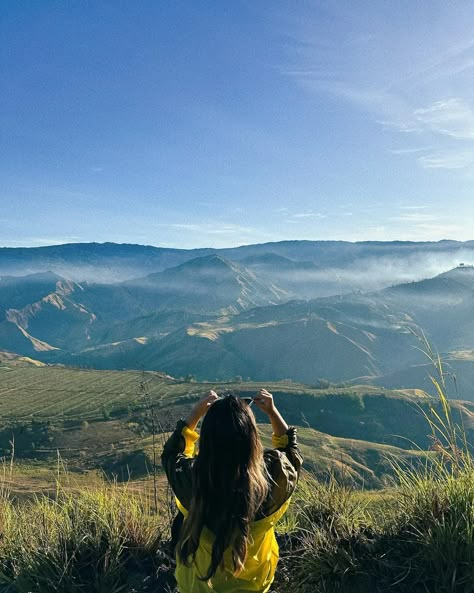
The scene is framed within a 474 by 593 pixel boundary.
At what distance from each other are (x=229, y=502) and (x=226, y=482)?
0.45 feet

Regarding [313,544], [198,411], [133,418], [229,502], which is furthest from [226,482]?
[133,418]

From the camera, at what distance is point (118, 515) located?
459 centimetres

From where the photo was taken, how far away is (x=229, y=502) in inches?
118

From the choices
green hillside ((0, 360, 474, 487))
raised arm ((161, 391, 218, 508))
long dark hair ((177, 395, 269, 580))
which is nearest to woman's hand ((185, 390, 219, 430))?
raised arm ((161, 391, 218, 508))

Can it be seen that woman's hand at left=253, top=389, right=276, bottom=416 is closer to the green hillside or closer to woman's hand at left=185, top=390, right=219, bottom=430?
woman's hand at left=185, top=390, right=219, bottom=430

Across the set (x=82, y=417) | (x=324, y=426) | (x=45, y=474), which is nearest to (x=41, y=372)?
(x=82, y=417)

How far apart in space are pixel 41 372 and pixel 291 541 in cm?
19023

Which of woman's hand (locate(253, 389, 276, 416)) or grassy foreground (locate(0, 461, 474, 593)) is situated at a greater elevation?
woman's hand (locate(253, 389, 276, 416))

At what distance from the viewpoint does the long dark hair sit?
299 centimetres

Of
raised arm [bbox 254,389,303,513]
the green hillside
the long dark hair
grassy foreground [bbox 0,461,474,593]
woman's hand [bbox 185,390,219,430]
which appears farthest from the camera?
the green hillside

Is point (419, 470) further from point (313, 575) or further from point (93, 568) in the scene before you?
point (93, 568)

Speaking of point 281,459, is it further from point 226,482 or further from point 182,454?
Answer: point 182,454

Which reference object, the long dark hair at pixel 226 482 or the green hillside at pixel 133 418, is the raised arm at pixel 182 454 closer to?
the long dark hair at pixel 226 482

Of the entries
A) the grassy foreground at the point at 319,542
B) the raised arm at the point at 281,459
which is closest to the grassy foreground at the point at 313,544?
the grassy foreground at the point at 319,542
